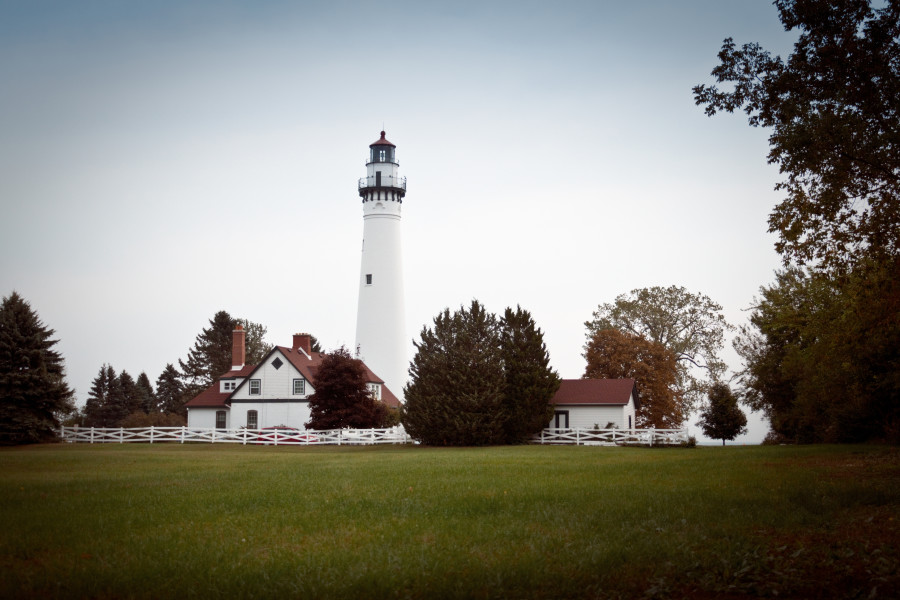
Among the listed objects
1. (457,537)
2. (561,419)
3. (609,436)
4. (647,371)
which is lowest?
(609,436)

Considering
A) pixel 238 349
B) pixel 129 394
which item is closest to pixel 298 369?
pixel 238 349

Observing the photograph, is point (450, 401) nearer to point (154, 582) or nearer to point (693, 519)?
point (693, 519)

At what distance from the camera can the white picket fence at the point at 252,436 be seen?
4791 cm

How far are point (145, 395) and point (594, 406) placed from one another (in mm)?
61126

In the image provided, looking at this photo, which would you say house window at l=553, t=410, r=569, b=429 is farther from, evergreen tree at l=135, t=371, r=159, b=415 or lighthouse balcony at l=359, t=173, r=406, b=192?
evergreen tree at l=135, t=371, r=159, b=415

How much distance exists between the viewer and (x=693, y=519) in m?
12.4

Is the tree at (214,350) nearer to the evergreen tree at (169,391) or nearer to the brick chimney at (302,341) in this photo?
the evergreen tree at (169,391)

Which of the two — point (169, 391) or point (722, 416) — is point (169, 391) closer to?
point (169, 391)

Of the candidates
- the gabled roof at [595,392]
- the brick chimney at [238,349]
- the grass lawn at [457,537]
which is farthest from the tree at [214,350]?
the grass lawn at [457,537]

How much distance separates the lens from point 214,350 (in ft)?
301

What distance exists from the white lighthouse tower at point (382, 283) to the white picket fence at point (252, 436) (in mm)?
12587

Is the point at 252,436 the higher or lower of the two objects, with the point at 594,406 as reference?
lower

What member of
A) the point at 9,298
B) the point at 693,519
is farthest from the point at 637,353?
the point at 693,519

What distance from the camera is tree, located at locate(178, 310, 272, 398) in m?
91.4
